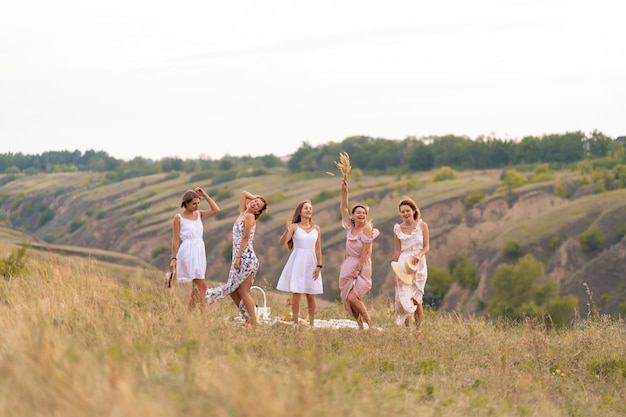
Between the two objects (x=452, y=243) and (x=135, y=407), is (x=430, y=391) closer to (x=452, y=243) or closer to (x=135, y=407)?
(x=135, y=407)

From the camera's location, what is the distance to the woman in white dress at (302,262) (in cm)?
1316

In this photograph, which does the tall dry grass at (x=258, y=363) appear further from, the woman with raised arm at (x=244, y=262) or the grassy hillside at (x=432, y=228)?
the grassy hillside at (x=432, y=228)

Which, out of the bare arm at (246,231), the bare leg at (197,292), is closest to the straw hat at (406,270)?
the bare arm at (246,231)

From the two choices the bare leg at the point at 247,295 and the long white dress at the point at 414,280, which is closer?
the bare leg at the point at 247,295

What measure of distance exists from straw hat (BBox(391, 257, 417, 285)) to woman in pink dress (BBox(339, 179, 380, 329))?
0.40m

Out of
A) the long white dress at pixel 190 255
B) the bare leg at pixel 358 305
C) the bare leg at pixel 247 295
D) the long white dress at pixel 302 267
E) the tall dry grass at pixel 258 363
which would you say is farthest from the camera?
the bare leg at pixel 358 305

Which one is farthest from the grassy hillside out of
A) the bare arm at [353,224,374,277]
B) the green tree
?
the bare arm at [353,224,374,277]

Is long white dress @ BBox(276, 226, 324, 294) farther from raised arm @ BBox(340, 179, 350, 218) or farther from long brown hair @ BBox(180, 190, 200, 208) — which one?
long brown hair @ BBox(180, 190, 200, 208)

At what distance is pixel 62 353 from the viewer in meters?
6.81

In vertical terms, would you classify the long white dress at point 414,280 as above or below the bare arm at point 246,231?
below

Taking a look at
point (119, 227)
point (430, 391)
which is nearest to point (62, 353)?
point (430, 391)

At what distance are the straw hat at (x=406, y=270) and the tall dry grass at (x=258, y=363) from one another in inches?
29.3

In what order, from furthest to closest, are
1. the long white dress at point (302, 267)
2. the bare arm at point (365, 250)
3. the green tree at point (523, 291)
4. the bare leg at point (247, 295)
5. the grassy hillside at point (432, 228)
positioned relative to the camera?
1. the grassy hillside at point (432, 228)
2. the green tree at point (523, 291)
3. the bare arm at point (365, 250)
4. the long white dress at point (302, 267)
5. the bare leg at point (247, 295)

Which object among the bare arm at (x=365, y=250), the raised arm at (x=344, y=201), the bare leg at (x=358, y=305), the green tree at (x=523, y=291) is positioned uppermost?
the raised arm at (x=344, y=201)
